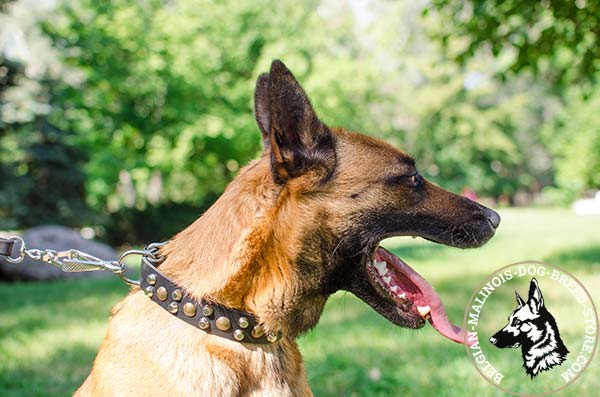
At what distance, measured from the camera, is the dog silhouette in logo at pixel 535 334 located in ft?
13.3

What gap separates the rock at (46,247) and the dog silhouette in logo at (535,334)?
1088cm

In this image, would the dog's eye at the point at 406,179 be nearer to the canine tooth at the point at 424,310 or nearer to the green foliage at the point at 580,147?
the canine tooth at the point at 424,310

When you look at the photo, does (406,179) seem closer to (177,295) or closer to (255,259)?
(255,259)

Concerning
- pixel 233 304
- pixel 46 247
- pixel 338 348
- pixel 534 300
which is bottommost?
pixel 46 247

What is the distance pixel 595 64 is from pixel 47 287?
432 inches

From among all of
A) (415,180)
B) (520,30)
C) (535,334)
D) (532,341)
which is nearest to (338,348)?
(532,341)

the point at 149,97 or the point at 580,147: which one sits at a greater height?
the point at 580,147

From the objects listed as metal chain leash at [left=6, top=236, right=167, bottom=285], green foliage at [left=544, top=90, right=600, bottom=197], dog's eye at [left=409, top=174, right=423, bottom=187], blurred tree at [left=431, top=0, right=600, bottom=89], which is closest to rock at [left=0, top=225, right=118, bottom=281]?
blurred tree at [left=431, top=0, right=600, bottom=89]

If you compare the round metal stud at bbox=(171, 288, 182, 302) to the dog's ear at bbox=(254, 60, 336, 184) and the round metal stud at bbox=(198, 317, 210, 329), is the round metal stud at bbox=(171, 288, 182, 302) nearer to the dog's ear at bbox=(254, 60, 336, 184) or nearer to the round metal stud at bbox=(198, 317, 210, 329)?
the round metal stud at bbox=(198, 317, 210, 329)

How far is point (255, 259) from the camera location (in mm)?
2332

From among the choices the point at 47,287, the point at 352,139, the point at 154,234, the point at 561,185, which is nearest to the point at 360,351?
the point at 352,139

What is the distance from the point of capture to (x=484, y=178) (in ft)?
169

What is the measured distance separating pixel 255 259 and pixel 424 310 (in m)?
0.87

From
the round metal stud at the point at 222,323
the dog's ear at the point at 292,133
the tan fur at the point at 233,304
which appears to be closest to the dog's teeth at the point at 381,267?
the tan fur at the point at 233,304
